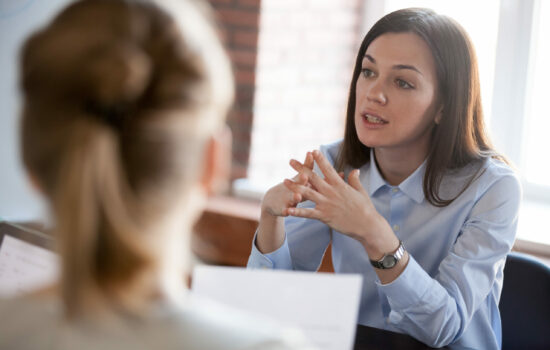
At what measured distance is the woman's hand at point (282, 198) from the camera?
145cm

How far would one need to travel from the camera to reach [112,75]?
0.61m

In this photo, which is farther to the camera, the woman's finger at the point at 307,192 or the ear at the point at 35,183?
the woman's finger at the point at 307,192

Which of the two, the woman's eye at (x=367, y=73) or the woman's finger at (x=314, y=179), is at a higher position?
the woman's eye at (x=367, y=73)

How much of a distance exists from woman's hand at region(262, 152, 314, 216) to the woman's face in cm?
21

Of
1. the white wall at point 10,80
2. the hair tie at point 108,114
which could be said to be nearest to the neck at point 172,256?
the hair tie at point 108,114

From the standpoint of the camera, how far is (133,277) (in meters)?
0.63

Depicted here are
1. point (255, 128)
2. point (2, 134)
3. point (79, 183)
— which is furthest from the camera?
point (255, 128)

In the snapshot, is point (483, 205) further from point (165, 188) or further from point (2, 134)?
point (2, 134)

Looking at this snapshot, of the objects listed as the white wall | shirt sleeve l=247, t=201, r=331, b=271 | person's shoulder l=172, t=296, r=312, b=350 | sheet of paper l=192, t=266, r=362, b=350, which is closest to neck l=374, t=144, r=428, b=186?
shirt sleeve l=247, t=201, r=331, b=271

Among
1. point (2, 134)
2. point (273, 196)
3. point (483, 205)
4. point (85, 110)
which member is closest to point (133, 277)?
point (85, 110)

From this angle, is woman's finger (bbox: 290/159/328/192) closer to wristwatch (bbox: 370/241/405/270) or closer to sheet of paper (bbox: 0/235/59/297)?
wristwatch (bbox: 370/241/405/270)

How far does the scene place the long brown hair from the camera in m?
1.56

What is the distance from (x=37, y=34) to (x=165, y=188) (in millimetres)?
210

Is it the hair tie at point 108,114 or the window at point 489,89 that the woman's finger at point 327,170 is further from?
the window at point 489,89
